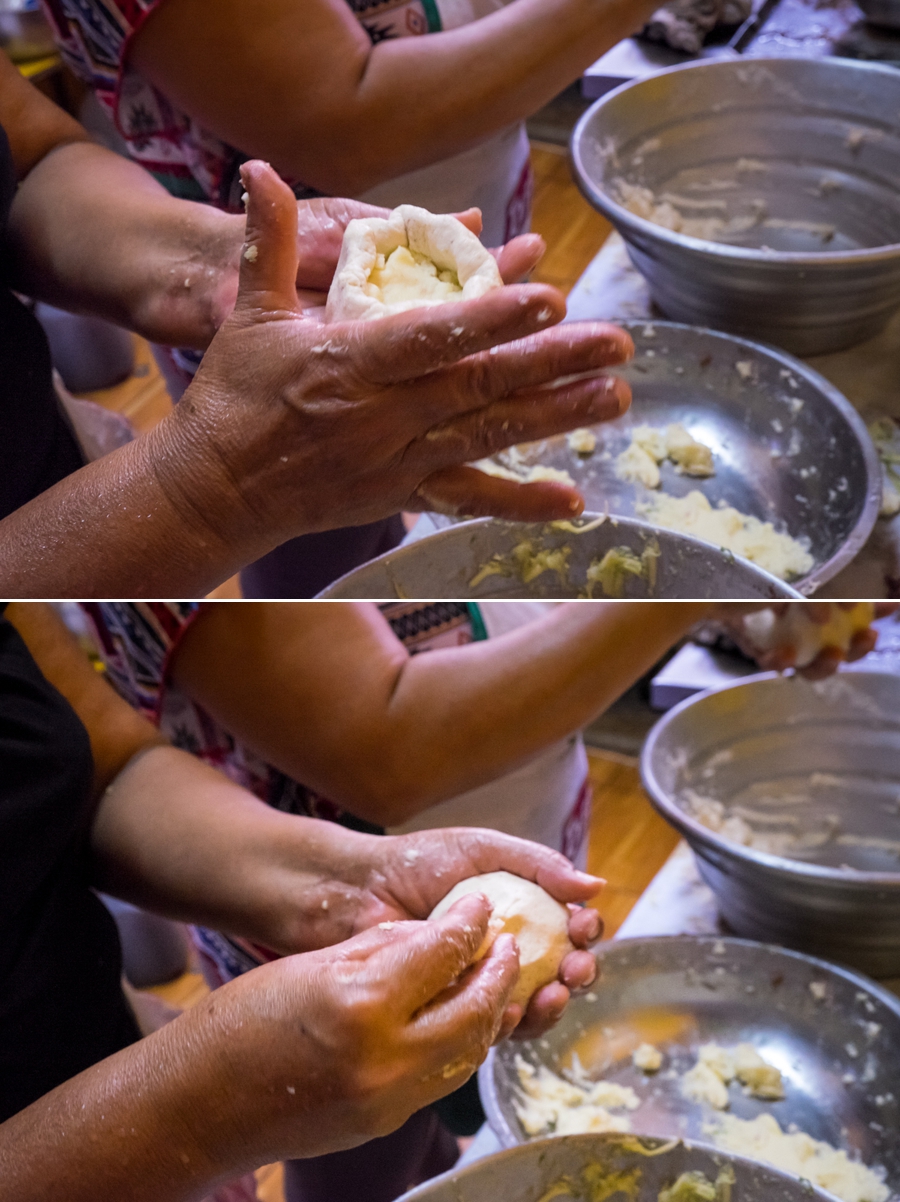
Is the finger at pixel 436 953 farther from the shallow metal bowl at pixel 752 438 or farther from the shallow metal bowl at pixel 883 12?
the shallow metal bowl at pixel 883 12

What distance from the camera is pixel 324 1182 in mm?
864

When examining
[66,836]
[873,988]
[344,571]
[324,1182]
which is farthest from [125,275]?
[873,988]

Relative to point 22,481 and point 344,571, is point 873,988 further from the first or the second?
point 22,481

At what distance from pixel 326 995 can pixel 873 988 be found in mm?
614

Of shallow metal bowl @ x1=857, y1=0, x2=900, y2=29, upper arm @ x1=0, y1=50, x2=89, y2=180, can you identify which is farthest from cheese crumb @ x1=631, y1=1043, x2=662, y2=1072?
shallow metal bowl @ x1=857, y1=0, x2=900, y2=29

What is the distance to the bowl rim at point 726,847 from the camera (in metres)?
0.95

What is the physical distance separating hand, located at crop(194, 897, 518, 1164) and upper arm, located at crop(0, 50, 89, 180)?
629 mm

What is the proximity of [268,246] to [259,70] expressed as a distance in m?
0.22

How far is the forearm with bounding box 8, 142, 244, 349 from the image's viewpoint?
2.44ft

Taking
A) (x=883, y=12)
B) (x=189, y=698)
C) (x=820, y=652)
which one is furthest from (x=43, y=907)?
(x=883, y=12)

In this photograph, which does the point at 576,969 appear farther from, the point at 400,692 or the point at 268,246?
the point at 268,246

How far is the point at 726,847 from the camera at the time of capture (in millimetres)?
975

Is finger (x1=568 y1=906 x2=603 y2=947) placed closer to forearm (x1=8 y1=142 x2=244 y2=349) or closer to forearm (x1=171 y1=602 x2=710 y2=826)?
forearm (x1=171 y1=602 x2=710 y2=826)

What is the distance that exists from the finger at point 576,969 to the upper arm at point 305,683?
249 millimetres
